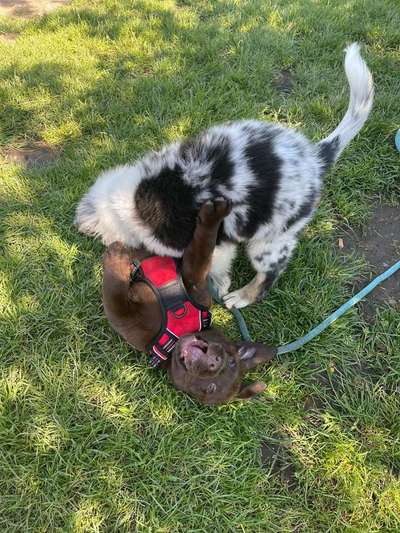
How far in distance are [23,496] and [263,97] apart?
3.31 m

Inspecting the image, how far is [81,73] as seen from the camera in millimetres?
3830

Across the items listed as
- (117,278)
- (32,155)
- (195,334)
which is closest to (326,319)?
(195,334)

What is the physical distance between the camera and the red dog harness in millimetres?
2217

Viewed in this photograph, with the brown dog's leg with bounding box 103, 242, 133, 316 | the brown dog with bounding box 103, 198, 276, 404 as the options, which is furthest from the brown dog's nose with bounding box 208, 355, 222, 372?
the brown dog's leg with bounding box 103, 242, 133, 316

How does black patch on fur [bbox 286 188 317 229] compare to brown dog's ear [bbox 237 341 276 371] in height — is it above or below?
above

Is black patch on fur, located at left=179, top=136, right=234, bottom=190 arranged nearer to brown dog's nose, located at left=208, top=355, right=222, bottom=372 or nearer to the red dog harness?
the red dog harness

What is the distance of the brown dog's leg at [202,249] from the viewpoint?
2.01 m

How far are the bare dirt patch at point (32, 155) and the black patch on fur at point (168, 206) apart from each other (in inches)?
56.4

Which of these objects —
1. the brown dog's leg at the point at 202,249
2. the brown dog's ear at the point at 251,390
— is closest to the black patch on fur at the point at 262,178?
the brown dog's leg at the point at 202,249

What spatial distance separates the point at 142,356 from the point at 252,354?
24.9 inches

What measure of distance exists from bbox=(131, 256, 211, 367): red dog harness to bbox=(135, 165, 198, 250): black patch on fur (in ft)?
0.56

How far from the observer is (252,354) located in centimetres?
226

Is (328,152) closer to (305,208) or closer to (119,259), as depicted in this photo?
(305,208)

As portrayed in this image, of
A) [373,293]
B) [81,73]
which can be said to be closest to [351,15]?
[81,73]
